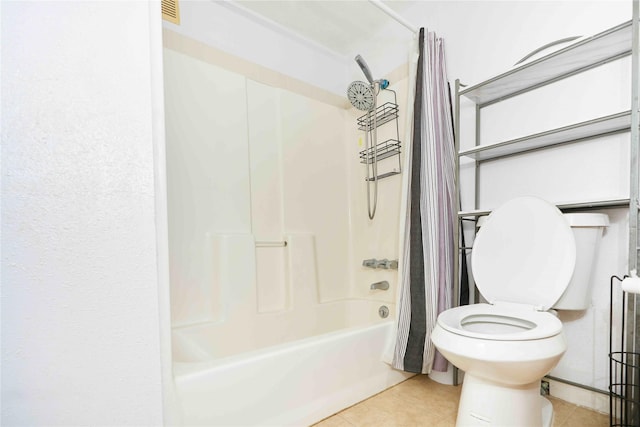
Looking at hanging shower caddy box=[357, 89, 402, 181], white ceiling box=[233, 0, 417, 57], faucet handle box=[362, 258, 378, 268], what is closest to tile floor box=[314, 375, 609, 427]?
faucet handle box=[362, 258, 378, 268]

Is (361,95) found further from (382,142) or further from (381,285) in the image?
(381,285)

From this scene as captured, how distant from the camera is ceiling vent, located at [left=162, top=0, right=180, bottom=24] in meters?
1.67

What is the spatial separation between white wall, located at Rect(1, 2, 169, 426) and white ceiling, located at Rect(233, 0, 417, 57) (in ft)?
4.66

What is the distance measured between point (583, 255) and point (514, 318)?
375 millimetres

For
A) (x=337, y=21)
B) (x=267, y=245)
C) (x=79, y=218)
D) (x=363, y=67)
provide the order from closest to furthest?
(x=79, y=218) → (x=267, y=245) → (x=363, y=67) → (x=337, y=21)

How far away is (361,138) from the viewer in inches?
92.6

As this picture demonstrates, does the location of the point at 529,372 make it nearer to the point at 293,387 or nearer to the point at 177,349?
the point at 293,387

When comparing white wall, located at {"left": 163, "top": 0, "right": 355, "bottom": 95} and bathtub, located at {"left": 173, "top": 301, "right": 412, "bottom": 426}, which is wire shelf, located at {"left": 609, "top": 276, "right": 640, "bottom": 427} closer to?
bathtub, located at {"left": 173, "top": 301, "right": 412, "bottom": 426}

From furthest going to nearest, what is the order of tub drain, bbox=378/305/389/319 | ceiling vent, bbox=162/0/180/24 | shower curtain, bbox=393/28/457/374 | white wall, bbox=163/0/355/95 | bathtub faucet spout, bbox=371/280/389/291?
1. bathtub faucet spout, bbox=371/280/389/291
2. tub drain, bbox=378/305/389/319
3. white wall, bbox=163/0/355/95
4. ceiling vent, bbox=162/0/180/24
5. shower curtain, bbox=393/28/457/374

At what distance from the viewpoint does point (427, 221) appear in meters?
1.60

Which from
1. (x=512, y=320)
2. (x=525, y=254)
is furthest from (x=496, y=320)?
(x=525, y=254)

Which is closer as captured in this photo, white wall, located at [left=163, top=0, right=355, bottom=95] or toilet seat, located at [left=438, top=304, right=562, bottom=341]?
toilet seat, located at [left=438, top=304, right=562, bottom=341]

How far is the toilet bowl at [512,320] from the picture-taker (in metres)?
0.98

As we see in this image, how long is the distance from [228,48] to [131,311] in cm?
170
